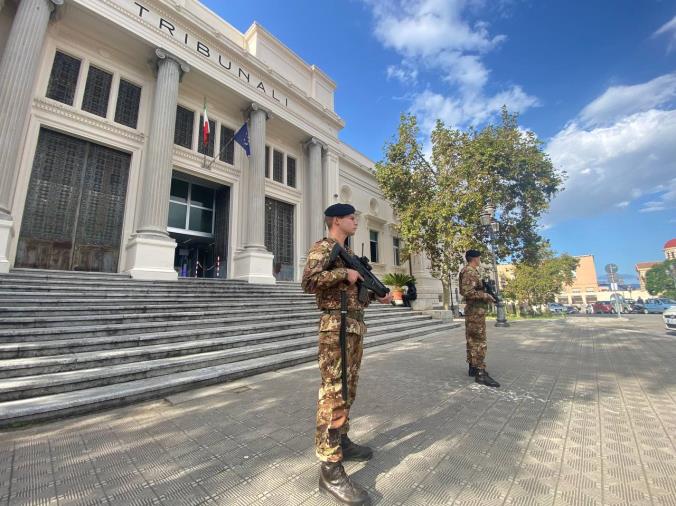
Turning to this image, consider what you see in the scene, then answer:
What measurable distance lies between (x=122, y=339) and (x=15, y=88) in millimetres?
7696

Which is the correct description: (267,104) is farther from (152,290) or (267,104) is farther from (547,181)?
(547,181)

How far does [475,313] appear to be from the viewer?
4.50 meters

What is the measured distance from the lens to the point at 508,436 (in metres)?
2.62

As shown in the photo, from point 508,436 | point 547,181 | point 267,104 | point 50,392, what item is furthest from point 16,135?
point 547,181

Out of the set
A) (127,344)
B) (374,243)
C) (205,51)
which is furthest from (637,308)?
(127,344)

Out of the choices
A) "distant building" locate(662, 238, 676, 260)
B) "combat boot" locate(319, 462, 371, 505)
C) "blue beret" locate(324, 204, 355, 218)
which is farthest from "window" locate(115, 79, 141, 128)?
"distant building" locate(662, 238, 676, 260)

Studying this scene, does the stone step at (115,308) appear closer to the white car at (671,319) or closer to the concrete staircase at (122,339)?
the concrete staircase at (122,339)

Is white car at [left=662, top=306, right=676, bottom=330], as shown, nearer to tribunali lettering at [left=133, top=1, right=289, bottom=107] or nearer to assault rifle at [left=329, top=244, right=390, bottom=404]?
assault rifle at [left=329, top=244, right=390, bottom=404]

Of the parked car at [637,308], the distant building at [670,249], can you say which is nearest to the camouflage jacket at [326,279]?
the parked car at [637,308]

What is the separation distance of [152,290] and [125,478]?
20.3 ft

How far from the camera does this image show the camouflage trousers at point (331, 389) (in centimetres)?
193

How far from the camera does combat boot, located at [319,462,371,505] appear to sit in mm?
1747

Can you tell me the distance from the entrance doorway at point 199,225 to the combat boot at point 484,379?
425 inches

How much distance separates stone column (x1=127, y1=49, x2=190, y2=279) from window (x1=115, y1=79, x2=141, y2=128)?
96cm
